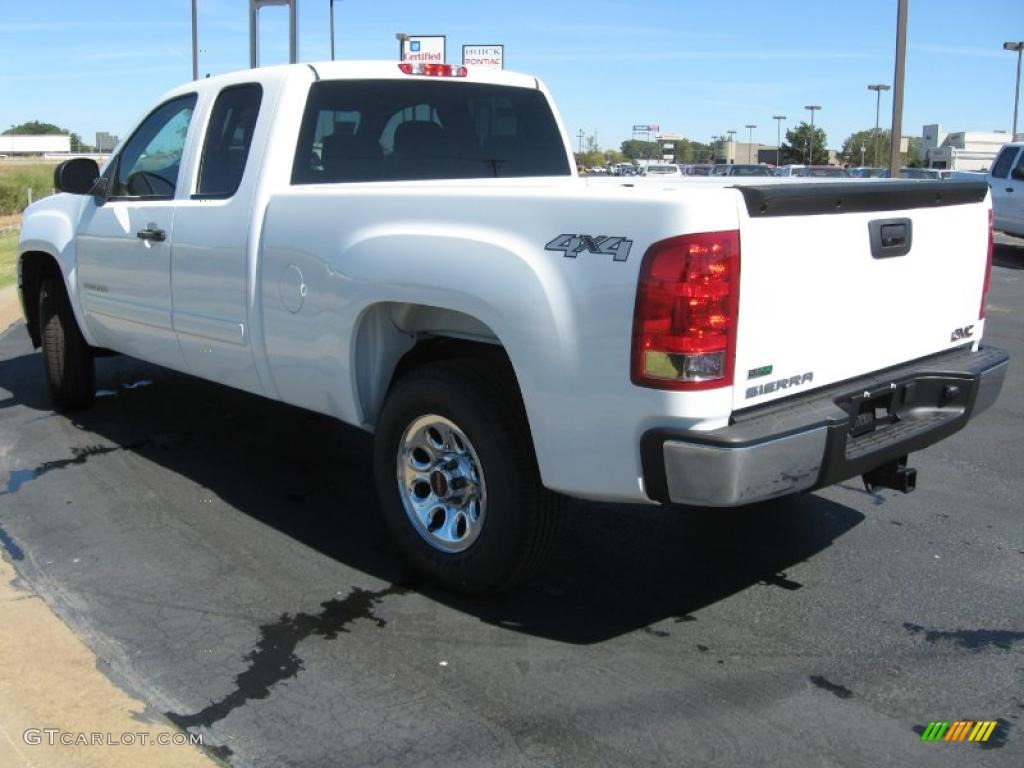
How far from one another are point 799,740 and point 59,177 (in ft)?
16.5

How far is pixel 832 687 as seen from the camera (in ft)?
11.0

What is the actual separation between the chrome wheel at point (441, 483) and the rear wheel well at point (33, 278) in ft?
12.9

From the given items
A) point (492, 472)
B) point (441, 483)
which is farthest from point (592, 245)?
point (441, 483)

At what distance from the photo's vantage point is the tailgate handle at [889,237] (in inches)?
142

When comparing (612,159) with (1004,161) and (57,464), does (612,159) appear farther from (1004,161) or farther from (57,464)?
(57,464)

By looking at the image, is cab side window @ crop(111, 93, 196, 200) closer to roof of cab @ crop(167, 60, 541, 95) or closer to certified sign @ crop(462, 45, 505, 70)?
roof of cab @ crop(167, 60, 541, 95)

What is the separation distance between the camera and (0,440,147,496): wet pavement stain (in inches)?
221

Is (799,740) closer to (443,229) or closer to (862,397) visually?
(862,397)

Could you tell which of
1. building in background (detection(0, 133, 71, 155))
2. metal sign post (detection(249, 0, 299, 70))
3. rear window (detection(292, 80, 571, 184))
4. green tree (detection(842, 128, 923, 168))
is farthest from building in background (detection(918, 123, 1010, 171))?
building in background (detection(0, 133, 71, 155))

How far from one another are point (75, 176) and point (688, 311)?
4.31m

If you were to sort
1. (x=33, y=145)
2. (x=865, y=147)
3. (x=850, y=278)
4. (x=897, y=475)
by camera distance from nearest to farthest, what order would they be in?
(x=850, y=278) < (x=897, y=475) < (x=865, y=147) < (x=33, y=145)

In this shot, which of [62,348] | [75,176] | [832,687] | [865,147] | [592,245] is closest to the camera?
[592,245]

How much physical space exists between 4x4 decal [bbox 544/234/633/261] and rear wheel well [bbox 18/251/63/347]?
15.7 feet

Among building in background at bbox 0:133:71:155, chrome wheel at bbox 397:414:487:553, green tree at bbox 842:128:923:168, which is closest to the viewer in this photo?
chrome wheel at bbox 397:414:487:553
